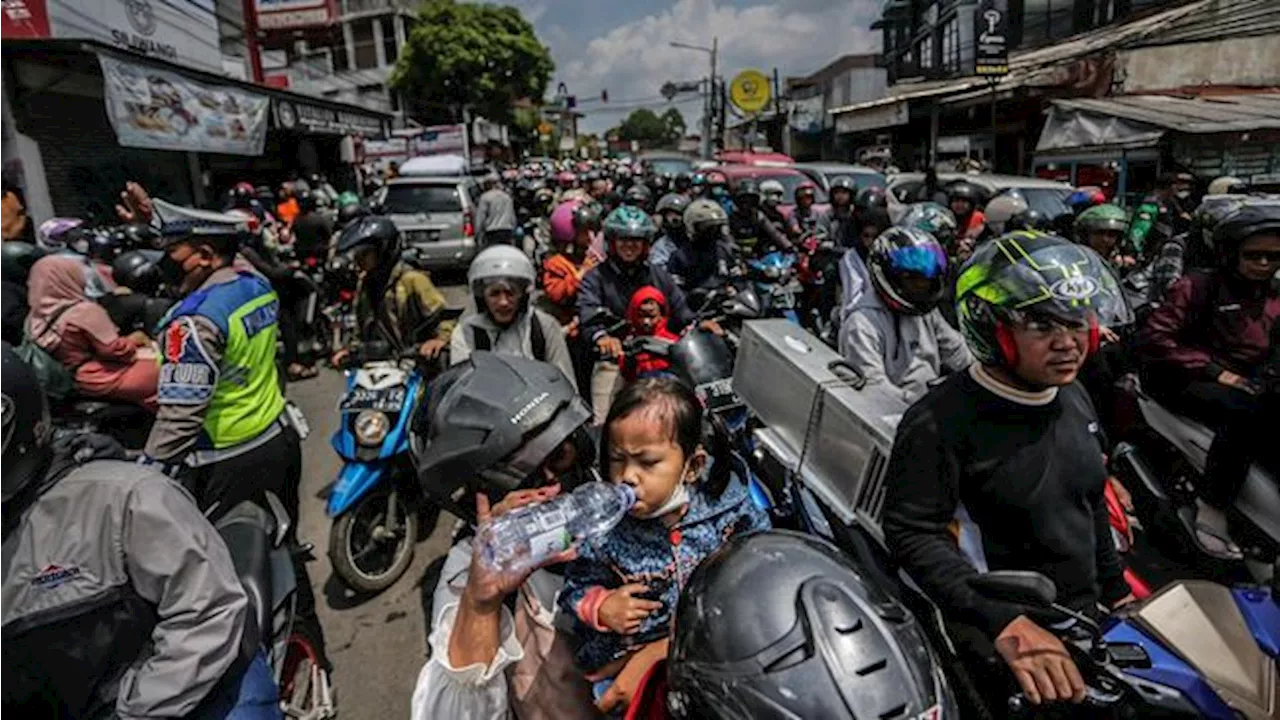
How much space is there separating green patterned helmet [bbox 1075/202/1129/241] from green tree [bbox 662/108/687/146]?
10720 centimetres

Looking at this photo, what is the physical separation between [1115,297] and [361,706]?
3074 millimetres

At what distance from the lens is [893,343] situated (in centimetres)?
300

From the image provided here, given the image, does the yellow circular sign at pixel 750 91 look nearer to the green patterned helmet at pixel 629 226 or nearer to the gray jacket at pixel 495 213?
the gray jacket at pixel 495 213

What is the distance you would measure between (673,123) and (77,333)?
391 ft

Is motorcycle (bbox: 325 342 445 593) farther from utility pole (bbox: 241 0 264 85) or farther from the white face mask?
utility pole (bbox: 241 0 264 85)

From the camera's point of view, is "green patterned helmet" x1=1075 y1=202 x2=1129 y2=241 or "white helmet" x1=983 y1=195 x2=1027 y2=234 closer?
"green patterned helmet" x1=1075 y1=202 x2=1129 y2=241

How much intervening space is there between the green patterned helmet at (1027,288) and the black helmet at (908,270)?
1.05 meters

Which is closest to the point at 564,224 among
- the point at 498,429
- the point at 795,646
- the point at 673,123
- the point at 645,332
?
the point at 645,332

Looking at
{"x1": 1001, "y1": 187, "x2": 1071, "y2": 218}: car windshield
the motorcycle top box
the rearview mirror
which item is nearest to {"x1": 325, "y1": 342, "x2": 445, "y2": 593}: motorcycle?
the motorcycle top box

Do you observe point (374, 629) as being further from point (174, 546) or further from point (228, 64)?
point (228, 64)

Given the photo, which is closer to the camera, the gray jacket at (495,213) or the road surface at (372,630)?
the road surface at (372,630)

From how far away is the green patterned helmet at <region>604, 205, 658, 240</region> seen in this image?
14.3 feet

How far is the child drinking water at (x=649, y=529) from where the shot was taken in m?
1.48

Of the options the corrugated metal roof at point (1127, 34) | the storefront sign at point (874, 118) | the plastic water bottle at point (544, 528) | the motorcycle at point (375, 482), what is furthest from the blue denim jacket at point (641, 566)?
the storefront sign at point (874, 118)
